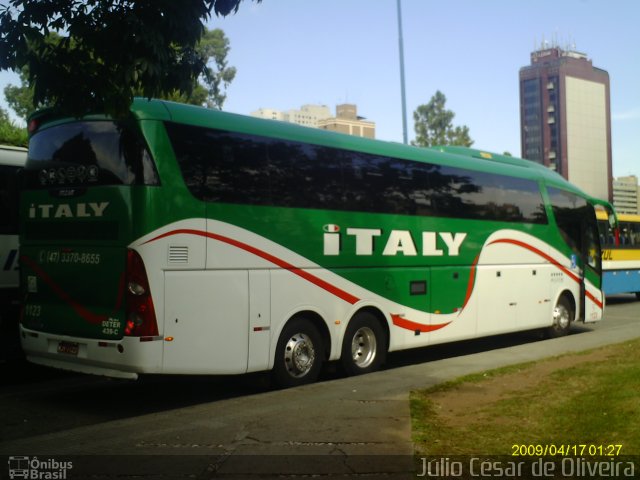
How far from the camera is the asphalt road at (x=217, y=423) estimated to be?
5.84 metres

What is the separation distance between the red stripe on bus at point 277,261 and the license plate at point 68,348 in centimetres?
169

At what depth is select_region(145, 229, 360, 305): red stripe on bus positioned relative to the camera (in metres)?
8.60

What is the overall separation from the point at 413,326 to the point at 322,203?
296cm

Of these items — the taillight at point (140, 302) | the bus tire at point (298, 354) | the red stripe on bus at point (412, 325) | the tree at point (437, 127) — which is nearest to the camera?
the taillight at point (140, 302)

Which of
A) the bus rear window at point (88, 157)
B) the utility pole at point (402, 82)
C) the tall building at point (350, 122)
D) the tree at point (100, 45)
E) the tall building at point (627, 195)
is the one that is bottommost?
the bus rear window at point (88, 157)

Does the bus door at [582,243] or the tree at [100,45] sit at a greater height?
the tree at [100,45]

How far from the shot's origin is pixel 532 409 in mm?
7633

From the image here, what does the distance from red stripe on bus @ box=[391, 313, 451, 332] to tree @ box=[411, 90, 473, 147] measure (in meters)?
29.3

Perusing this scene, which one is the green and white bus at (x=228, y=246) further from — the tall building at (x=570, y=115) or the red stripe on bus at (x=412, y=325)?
the tall building at (x=570, y=115)

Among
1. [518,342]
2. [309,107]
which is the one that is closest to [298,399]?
[518,342]

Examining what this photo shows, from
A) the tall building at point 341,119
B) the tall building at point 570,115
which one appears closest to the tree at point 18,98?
the tall building at point 341,119

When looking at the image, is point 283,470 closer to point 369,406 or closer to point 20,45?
point 369,406

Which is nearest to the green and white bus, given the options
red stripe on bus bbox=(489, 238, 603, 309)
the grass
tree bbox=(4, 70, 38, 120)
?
red stripe on bus bbox=(489, 238, 603, 309)

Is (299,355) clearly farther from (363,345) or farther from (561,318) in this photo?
(561,318)
